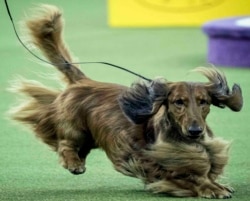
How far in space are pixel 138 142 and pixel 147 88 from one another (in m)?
0.24

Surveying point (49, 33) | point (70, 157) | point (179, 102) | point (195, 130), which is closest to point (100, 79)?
point (49, 33)

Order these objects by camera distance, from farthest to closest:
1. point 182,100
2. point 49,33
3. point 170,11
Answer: point 170,11 → point 49,33 → point 182,100

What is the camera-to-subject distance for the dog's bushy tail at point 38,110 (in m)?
5.21

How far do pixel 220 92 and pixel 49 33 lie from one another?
1.08 metres

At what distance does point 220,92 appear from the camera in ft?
15.6

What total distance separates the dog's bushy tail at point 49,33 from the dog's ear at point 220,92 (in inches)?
34.2

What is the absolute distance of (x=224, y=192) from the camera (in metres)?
4.70

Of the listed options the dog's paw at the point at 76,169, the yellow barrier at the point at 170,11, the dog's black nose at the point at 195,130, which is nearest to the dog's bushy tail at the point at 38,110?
the dog's paw at the point at 76,169

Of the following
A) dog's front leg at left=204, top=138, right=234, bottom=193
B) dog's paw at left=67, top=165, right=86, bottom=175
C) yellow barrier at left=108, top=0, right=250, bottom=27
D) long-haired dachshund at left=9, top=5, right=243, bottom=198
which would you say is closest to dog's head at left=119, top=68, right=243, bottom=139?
long-haired dachshund at left=9, top=5, right=243, bottom=198

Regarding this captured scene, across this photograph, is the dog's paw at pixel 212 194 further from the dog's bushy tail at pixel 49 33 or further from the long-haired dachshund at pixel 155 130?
the dog's bushy tail at pixel 49 33

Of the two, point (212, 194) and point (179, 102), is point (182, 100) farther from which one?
point (212, 194)

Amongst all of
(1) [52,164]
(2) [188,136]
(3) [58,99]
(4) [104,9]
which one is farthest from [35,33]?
(4) [104,9]

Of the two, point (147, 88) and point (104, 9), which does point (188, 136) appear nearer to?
point (147, 88)

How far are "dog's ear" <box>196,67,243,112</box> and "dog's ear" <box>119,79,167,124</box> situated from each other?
0.20 metres
